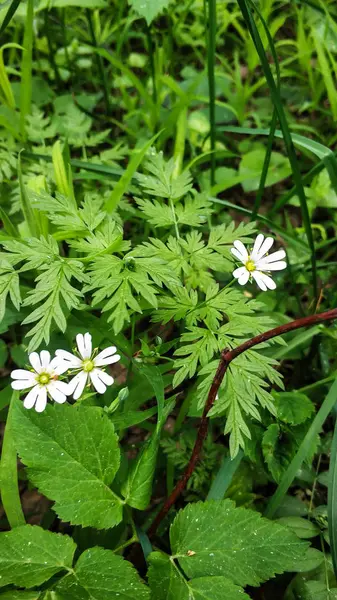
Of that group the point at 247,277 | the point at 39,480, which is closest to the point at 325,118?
Answer: the point at 247,277

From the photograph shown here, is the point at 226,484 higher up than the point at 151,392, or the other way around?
the point at 151,392

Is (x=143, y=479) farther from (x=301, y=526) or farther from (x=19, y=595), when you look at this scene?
(x=301, y=526)

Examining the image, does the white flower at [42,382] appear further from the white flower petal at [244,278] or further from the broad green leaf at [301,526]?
the broad green leaf at [301,526]

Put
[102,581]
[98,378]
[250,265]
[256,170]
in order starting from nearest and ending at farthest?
[102,581]
[98,378]
[250,265]
[256,170]

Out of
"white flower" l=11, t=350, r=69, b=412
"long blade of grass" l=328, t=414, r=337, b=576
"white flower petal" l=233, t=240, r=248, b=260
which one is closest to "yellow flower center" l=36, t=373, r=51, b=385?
"white flower" l=11, t=350, r=69, b=412

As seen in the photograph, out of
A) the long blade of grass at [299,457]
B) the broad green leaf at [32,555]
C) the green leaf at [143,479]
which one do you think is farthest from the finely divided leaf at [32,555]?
the long blade of grass at [299,457]

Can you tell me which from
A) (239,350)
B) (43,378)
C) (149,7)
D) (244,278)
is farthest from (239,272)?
(149,7)

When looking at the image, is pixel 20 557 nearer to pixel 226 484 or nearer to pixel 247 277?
pixel 226 484
